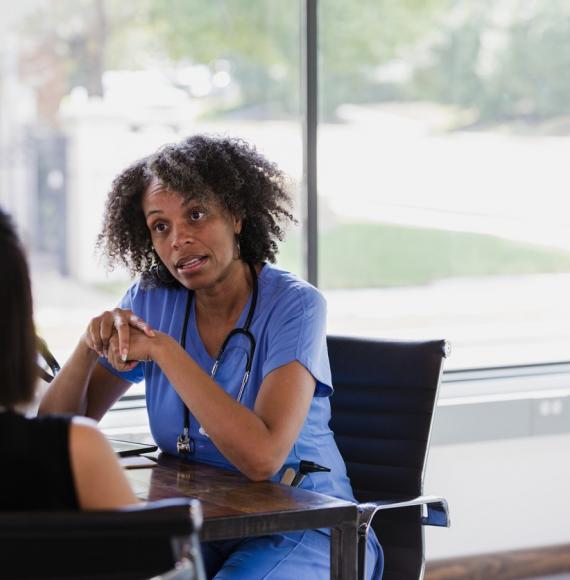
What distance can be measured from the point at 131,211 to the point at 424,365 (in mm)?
691

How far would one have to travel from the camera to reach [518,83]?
11.6 ft

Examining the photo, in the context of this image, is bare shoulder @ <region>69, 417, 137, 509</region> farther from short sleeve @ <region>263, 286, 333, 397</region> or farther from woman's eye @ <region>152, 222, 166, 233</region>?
woman's eye @ <region>152, 222, 166, 233</region>

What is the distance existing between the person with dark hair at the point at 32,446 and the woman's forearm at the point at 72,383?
1005mm

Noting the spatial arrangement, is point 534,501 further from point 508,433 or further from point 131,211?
point 131,211

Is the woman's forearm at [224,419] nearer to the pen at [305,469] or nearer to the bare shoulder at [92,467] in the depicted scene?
the pen at [305,469]

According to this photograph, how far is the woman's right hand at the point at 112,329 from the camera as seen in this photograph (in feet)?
6.63

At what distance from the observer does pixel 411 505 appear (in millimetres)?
2107

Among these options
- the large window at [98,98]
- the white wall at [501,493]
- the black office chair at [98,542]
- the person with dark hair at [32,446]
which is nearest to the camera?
the black office chair at [98,542]

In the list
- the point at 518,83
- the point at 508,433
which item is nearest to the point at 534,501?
the point at 508,433

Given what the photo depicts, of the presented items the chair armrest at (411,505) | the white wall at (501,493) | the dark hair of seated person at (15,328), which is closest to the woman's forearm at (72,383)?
the chair armrest at (411,505)

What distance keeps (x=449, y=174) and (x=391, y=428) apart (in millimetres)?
1458

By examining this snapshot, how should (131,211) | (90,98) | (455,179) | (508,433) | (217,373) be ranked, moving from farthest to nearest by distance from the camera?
1. (455,179)
2. (508,433)
3. (90,98)
4. (131,211)
5. (217,373)

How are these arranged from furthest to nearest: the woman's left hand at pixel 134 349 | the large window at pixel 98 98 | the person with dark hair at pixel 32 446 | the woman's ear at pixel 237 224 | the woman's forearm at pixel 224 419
→ 1. the large window at pixel 98 98
2. the woman's ear at pixel 237 224
3. the woman's left hand at pixel 134 349
4. the woman's forearm at pixel 224 419
5. the person with dark hair at pixel 32 446

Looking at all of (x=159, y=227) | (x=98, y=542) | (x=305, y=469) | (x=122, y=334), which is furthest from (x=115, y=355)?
(x=98, y=542)
